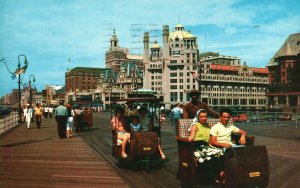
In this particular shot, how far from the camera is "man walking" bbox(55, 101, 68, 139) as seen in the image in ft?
64.0

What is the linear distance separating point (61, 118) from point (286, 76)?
10849 centimetres

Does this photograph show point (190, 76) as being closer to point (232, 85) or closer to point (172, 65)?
point (172, 65)

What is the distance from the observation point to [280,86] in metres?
106

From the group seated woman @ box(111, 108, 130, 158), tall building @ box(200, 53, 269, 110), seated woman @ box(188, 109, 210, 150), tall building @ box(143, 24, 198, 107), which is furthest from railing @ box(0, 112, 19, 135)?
tall building @ box(200, 53, 269, 110)

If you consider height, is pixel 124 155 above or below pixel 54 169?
above

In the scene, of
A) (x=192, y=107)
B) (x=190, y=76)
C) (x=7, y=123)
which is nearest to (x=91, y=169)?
(x=192, y=107)

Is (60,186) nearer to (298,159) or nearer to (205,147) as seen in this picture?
(205,147)

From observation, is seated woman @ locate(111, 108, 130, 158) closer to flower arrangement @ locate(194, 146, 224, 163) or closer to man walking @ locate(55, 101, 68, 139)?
flower arrangement @ locate(194, 146, 224, 163)

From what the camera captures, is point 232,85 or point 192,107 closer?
point 192,107

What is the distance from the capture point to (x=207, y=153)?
693 cm

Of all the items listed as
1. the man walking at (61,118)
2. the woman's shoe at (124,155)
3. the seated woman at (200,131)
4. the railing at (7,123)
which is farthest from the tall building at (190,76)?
the seated woman at (200,131)

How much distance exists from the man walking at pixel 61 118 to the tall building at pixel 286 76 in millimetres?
79022

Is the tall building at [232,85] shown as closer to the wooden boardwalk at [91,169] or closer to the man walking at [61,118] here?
the man walking at [61,118]

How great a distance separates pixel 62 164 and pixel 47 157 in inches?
68.6
